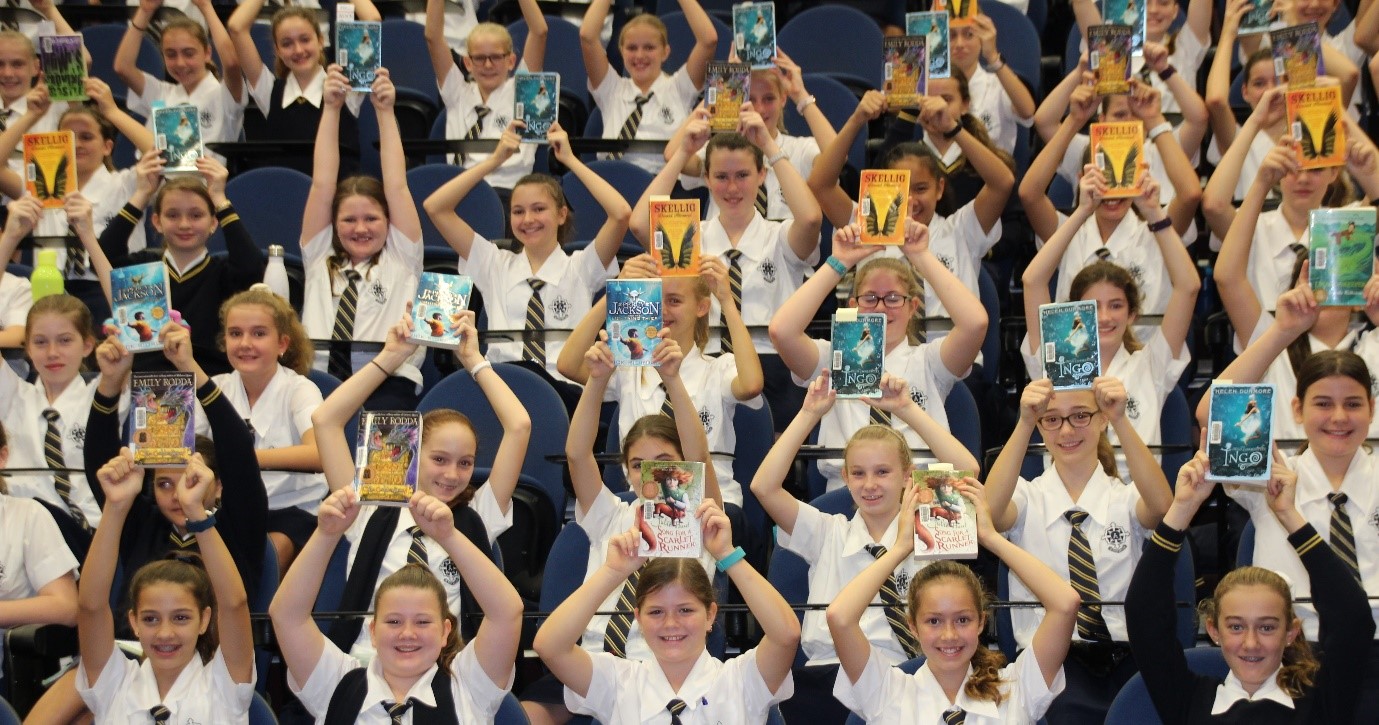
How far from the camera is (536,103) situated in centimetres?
652

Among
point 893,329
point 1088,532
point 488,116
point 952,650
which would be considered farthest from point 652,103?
point 952,650

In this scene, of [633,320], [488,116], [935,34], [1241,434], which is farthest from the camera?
[488,116]

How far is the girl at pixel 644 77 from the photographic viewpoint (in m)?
7.41

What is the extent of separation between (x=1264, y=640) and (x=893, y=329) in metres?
1.82

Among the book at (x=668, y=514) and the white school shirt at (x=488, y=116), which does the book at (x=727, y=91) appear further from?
the book at (x=668, y=514)

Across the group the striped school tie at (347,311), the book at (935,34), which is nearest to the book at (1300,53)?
the book at (935,34)

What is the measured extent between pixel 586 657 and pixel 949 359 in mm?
1766

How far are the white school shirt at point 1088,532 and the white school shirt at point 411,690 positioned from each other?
155 cm

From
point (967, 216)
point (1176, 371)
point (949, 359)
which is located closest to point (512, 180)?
point (967, 216)

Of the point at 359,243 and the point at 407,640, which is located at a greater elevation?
the point at 359,243

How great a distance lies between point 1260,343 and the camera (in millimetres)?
4848

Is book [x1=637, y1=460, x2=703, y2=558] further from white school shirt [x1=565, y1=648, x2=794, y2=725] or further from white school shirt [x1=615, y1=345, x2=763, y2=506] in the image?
white school shirt [x1=615, y1=345, x2=763, y2=506]

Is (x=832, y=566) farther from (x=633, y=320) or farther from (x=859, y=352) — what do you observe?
(x=633, y=320)

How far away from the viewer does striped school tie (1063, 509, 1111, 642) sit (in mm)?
4762
